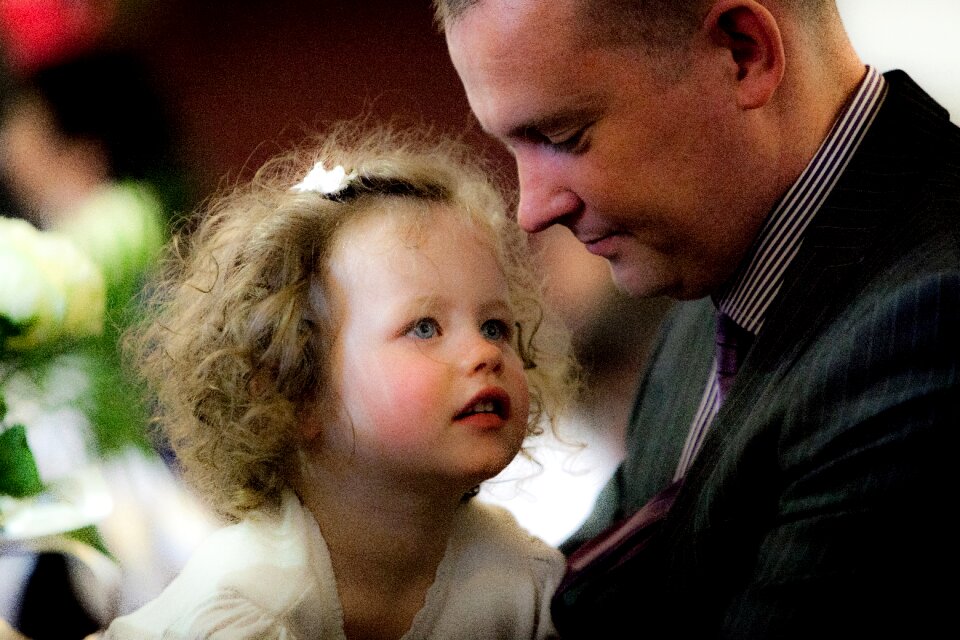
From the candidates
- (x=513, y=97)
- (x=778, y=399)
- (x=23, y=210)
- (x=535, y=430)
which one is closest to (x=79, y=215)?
(x=23, y=210)

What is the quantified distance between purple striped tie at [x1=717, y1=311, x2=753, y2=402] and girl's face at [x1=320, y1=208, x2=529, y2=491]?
12.2 inches

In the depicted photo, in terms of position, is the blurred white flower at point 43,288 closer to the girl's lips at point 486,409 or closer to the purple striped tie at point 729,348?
the girl's lips at point 486,409

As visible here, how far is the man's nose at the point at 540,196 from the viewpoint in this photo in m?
0.94

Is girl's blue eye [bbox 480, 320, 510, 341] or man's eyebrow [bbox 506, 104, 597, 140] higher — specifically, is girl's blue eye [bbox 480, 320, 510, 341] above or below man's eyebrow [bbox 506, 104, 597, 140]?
below

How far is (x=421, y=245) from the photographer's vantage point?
85cm

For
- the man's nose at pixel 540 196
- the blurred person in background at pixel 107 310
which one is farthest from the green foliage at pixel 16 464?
the man's nose at pixel 540 196

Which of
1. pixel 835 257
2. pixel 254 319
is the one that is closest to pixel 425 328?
pixel 254 319

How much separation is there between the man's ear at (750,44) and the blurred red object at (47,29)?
22.4 inches

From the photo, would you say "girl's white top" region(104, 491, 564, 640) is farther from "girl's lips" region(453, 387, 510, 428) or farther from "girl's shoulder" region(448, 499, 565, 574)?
"girl's lips" region(453, 387, 510, 428)

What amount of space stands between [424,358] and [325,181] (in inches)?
9.2

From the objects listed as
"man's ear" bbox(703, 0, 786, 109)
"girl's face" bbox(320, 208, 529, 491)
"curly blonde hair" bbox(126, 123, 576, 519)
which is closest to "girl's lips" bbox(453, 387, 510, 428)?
"girl's face" bbox(320, 208, 529, 491)

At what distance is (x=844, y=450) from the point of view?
2.45 ft

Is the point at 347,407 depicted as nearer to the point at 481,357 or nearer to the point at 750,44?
the point at 481,357

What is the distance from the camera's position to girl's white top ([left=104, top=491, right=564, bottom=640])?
77 cm
